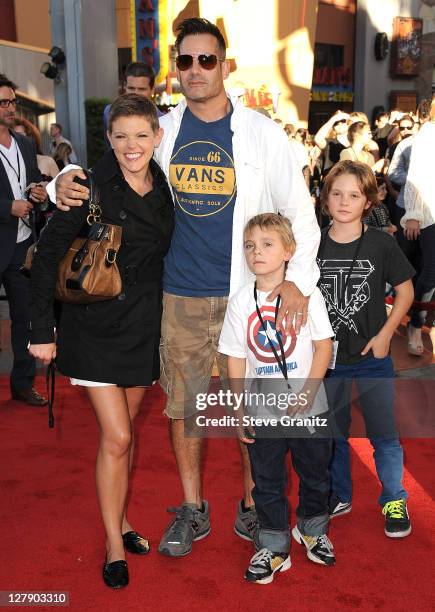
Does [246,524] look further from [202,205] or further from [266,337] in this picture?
[202,205]

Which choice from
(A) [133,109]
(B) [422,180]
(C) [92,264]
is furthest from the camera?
(B) [422,180]

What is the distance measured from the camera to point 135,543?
3143 mm

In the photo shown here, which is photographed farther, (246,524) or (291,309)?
(246,524)

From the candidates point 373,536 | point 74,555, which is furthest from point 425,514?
point 74,555

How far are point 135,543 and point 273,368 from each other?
41.2 inches

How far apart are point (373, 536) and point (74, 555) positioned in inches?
54.8

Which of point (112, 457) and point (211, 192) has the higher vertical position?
point (211, 192)

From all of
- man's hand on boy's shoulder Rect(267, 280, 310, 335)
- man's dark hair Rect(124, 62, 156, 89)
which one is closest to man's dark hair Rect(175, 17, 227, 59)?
man's dark hair Rect(124, 62, 156, 89)

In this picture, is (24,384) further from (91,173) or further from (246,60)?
(246,60)

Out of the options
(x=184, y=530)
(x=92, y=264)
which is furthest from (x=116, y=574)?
(x=92, y=264)

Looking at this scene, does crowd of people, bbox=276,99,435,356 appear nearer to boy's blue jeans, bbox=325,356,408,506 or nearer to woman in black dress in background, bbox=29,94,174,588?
boy's blue jeans, bbox=325,356,408,506

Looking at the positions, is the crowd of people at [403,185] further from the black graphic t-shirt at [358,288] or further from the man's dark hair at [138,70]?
the man's dark hair at [138,70]

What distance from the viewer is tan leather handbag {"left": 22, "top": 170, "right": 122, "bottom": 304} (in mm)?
2592

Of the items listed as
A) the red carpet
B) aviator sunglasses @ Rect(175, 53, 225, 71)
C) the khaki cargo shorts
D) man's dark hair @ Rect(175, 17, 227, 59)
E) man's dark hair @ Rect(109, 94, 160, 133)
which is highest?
man's dark hair @ Rect(175, 17, 227, 59)
